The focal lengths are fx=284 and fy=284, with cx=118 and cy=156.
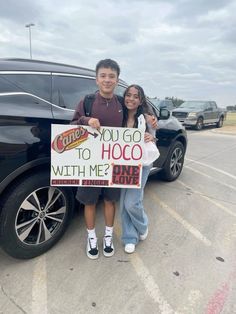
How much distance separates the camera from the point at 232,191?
15.7ft

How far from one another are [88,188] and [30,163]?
1.80ft

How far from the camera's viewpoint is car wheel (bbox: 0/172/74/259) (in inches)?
93.6

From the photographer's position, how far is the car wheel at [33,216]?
2.38 meters

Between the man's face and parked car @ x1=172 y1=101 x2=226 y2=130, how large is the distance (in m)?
13.5

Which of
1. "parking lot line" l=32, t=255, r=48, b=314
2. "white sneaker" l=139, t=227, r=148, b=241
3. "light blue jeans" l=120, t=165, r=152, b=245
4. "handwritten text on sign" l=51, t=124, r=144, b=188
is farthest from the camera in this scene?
"white sneaker" l=139, t=227, r=148, b=241

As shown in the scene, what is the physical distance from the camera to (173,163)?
4777 millimetres

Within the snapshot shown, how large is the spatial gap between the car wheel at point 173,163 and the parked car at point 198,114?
35.3 ft

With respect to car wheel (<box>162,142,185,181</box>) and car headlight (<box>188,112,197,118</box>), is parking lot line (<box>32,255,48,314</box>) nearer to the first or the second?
car wheel (<box>162,142,185,181</box>)

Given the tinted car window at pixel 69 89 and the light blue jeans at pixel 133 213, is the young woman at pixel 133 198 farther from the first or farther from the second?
the tinted car window at pixel 69 89

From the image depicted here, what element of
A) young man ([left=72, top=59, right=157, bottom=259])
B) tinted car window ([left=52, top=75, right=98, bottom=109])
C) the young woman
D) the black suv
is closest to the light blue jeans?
the young woman

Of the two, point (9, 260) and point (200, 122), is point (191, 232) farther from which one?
point (200, 122)

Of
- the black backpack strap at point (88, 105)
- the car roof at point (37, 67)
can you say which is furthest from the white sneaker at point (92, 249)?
the car roof at point (37, 67)

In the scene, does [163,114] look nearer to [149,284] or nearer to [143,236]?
[143,236]

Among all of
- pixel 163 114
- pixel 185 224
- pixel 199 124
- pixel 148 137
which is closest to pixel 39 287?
pixel 148 137
